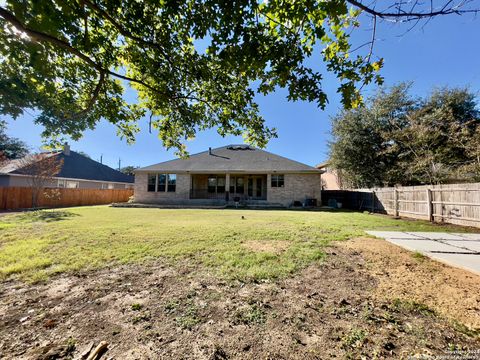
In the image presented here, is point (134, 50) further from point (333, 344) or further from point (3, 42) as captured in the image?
point (333, 344)

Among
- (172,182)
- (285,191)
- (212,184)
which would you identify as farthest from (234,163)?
(172,182)

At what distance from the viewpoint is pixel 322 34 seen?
289 centimetres

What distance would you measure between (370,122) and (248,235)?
17397 millimetres

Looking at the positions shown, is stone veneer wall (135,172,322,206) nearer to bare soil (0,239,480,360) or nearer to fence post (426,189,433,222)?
fence post (426,189,433,222)

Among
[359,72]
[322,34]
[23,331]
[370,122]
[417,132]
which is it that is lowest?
[23,331]

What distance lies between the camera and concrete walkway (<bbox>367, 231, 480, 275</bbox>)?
380cm

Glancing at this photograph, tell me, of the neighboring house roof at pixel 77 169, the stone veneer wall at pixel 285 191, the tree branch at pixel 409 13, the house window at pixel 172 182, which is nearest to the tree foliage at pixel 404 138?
the stone veneer wall at pixel 285 191

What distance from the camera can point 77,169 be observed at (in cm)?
2441

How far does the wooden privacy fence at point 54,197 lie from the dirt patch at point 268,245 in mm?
19496

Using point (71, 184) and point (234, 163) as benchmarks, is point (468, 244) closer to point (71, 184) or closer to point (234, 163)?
point (234, 163)

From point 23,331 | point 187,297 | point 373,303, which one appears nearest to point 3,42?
point 23,331

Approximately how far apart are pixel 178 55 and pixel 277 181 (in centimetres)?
1502

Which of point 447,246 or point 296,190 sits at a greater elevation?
point 296,190

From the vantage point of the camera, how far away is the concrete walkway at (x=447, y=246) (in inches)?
150
